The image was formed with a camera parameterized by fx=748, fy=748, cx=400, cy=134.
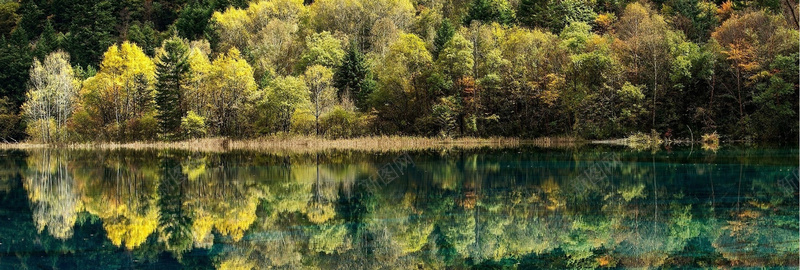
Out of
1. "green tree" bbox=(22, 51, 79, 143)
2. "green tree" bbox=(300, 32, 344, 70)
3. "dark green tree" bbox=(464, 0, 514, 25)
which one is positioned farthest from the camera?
"dark green tree" bbox=(464, 0, 514, 25)

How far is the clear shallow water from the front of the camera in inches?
511

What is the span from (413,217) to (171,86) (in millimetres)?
54606

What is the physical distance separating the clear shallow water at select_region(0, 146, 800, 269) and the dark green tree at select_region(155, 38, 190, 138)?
3556cm

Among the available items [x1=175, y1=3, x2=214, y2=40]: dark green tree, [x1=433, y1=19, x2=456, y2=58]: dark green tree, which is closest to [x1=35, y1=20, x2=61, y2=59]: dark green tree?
[x1=175, y1=3, x2=214, y2=40]: dark green tree

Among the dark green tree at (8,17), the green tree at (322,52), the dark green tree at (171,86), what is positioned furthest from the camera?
the dark green tree at (8,17)

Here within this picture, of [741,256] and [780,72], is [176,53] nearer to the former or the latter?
[780,72]

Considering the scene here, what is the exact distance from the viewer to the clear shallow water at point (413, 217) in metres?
13.0

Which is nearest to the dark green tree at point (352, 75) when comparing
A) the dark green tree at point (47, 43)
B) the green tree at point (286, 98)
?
the green tree at point (286, 98)

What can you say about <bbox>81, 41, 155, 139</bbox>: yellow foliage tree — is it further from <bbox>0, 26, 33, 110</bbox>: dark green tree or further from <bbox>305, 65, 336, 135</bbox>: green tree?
<bbox>0, 26, 33, 110</bbox>: dark green tree

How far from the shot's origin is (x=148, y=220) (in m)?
17.9

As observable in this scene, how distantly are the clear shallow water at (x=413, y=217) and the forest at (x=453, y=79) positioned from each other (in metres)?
23.6

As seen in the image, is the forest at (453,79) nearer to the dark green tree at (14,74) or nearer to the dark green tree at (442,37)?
the dark green tree at (14,74)

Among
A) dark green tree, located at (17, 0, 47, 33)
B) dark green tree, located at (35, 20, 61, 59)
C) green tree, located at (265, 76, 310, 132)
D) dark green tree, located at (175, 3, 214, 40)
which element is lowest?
green tree, located at (265, 76, 310, 132)

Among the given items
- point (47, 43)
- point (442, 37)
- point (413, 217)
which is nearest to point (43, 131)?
point (47, 43)
